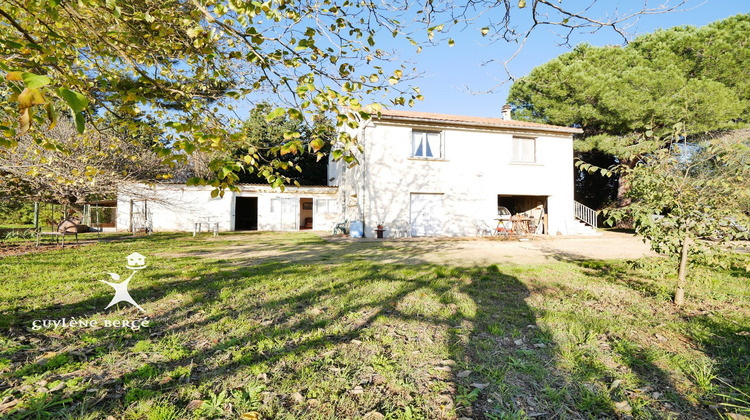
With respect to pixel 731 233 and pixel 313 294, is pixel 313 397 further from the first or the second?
pixel 731 233

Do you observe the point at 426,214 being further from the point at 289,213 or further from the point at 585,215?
the point at 289,213

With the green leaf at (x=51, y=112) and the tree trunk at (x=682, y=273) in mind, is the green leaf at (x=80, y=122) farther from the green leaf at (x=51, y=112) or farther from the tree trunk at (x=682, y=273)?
the tree trunk at (x=682, y=273)

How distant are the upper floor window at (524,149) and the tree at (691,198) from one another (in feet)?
39.1

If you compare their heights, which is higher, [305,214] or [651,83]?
[651,83]

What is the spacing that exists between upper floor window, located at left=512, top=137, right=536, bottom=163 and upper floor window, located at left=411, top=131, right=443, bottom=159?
12.7ft

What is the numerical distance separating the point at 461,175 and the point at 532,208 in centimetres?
512

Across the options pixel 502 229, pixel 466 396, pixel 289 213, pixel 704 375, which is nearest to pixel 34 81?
pixel 466 396

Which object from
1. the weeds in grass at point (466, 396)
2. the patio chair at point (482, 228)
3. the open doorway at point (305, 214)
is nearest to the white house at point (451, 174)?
the patio chair at point (482, 228)

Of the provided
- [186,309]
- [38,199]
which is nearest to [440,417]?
[186,309]

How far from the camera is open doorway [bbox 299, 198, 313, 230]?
22.6 m

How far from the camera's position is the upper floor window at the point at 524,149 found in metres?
15.5

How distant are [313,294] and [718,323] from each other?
4625 mm

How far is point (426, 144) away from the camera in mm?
14602

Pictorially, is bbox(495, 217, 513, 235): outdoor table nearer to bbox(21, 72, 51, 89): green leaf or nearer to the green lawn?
the green lawn
